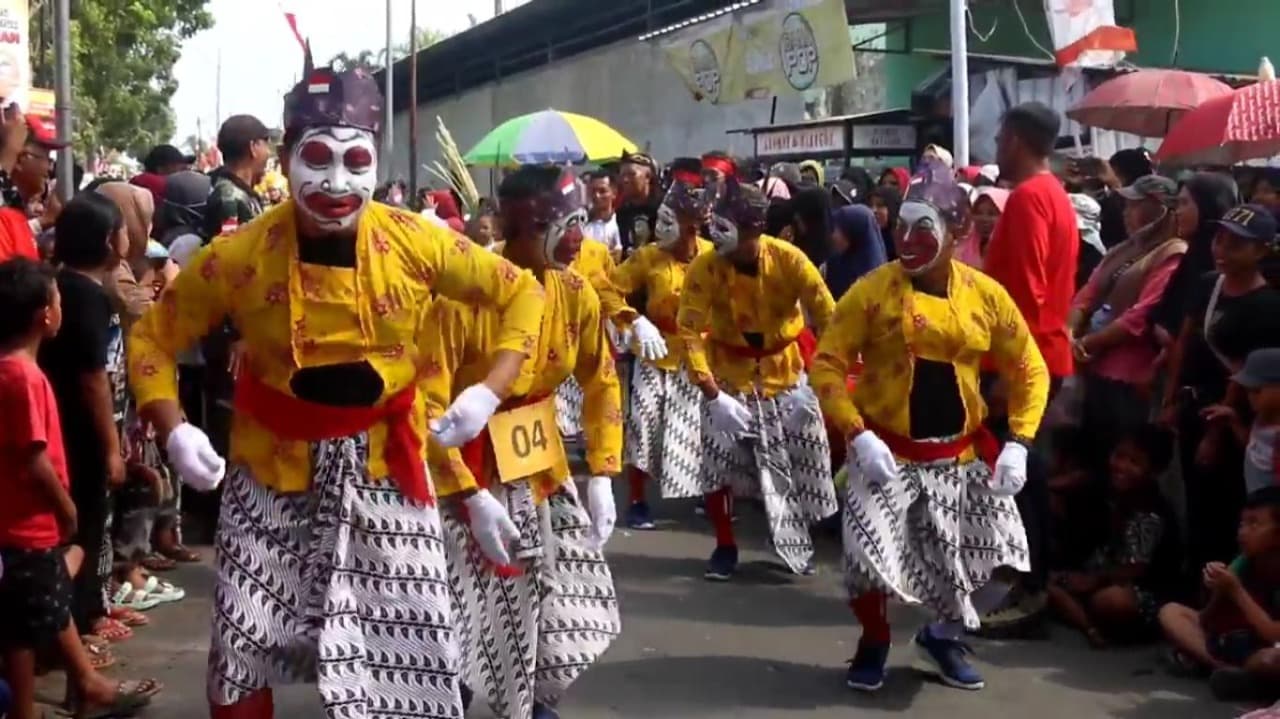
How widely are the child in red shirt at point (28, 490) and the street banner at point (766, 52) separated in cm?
1209

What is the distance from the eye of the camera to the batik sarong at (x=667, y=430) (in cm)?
843

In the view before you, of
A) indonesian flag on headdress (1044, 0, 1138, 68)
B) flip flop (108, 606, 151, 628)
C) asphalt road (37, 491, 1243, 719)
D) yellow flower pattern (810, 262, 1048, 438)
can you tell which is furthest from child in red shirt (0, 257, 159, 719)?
indonesian flag on headdress (1044, 0, 1138, 68)

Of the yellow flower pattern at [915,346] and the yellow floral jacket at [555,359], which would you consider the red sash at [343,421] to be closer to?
the yellow floral jacket at [555,359]

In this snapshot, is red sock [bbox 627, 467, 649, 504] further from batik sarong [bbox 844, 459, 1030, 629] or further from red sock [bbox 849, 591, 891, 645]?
batik sarong [bbox 844, 459, 1030, 629]

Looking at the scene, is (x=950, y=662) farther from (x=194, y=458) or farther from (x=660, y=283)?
(x=194, y=458)

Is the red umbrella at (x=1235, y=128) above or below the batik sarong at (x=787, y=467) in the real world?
above

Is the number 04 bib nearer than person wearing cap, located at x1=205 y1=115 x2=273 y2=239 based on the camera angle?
Yes

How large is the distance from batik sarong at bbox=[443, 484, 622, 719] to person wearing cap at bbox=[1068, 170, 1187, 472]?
123 inches

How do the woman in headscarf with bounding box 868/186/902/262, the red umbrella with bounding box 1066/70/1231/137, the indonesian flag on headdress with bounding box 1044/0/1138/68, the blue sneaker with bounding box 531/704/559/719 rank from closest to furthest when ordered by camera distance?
the blue sneaker with bounding box 531/704/559/719
the woman in headscarf with bounding box 868/186/902/262
the red umbrella with bounding box 1066/70/1231/137
the indonesian flag on headdress with bounding box 1044/0/1138/68

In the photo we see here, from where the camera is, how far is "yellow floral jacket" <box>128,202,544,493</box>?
13.7ft

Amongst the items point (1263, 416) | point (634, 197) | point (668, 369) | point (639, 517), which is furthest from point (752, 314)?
point (634, 197)

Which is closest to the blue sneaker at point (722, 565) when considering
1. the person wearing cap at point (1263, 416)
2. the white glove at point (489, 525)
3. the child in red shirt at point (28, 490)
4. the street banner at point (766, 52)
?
the person wearing cap at point (1263, 416)

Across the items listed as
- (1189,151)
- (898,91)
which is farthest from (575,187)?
(898,91)

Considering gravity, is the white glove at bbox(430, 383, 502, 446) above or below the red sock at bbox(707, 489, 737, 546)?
above
